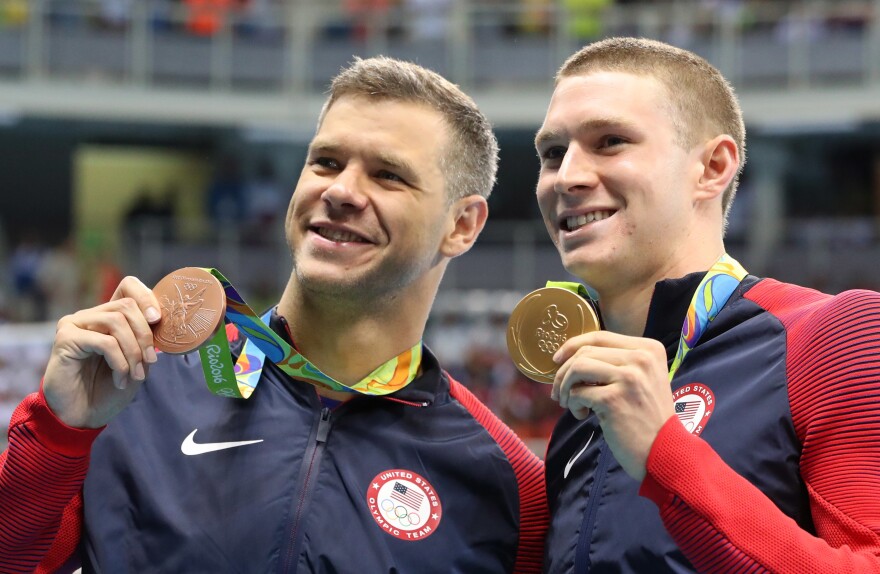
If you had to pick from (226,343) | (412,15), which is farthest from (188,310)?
(412,15)

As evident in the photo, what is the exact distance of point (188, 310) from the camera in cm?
270

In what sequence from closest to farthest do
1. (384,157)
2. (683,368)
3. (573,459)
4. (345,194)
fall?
(683,368), (573,459), (345,194), (384,157)

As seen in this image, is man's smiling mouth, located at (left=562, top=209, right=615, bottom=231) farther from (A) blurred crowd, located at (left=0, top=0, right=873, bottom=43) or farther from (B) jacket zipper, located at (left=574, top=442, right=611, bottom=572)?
(A) blurred crowd, located at (left=0, top=0, right=873, bottom=43)

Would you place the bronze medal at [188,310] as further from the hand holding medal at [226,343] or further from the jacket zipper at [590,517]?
the jacket zipper at [590,517]

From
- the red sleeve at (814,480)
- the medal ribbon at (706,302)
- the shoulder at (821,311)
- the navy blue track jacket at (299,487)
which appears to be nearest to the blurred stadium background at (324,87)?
the navy blue track jacket at (299,487)

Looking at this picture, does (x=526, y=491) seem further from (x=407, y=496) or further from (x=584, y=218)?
(x=584, y=218)

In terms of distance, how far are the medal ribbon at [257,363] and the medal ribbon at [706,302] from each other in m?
0.62

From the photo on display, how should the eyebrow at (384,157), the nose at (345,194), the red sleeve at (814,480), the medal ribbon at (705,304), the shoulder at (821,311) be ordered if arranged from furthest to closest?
the eyebrow at (384,157), the nose at (345,194), the medal ribbon at (705,304), the shoulder at (821,311), the red sleeve at (814,480)

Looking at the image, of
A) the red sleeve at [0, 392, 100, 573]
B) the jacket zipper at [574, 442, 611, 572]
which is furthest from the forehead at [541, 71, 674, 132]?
the red sleeve at [0, 392, 100, 573]

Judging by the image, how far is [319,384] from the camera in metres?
3.17

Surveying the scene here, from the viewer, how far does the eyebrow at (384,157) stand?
324 cm

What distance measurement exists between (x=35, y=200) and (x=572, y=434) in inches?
667

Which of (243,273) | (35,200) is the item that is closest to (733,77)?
(243,273)

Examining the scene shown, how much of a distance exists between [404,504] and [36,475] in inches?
35.7
